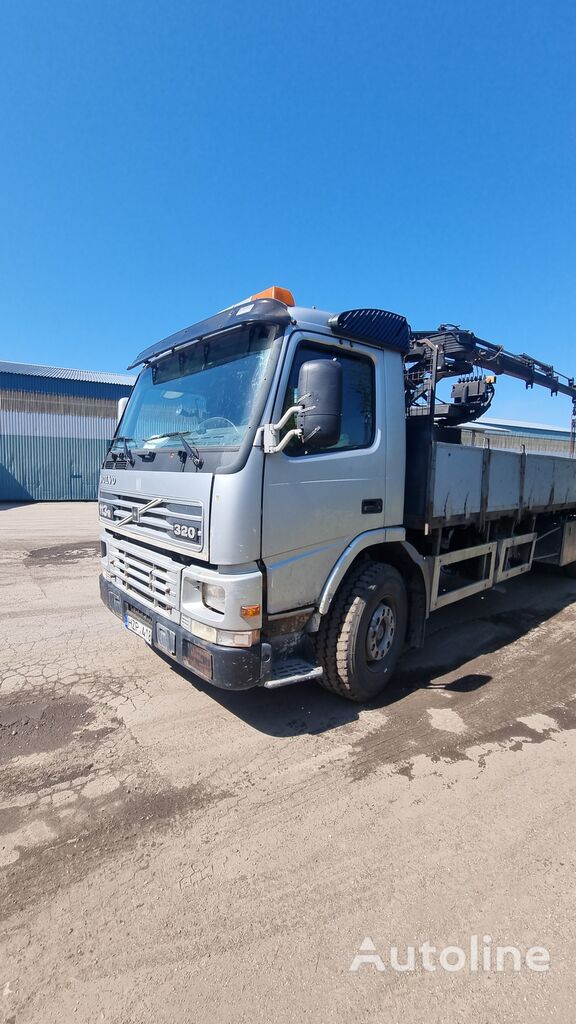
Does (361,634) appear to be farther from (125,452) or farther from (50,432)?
(50,432)

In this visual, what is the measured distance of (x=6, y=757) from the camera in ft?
9.53

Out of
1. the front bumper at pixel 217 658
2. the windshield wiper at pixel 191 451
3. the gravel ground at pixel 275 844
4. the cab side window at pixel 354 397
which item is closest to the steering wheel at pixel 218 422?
the windshield wiper at pixel 191 451

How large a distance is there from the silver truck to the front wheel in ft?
0.04

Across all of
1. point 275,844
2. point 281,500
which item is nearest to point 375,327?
point 281,500

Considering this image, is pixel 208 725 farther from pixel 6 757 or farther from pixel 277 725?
pixel 6 757

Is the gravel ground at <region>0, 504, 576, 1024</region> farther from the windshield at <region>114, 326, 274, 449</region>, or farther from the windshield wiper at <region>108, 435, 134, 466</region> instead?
the windshield at <region>114, 326, 274, 449</region>

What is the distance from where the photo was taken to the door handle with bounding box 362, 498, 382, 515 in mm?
3484

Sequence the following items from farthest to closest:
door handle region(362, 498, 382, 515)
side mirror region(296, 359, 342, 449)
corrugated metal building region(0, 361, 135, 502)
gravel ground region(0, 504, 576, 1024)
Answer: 1. corrugated metal building region(0, 361, 135, 502)
2. door handle region(362, 498, 382, 515)
3. side mirror region(296, 359, 342, 449)
4. gravel ground region(0, 504, 576, 1024)

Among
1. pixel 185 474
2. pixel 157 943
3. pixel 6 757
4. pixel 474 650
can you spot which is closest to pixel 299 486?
pixel 185 474

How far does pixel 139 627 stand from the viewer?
3.45m

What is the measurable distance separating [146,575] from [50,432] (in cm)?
2265

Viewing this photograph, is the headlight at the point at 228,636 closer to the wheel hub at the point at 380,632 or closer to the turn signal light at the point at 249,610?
the turn signal light at the point at 249,610

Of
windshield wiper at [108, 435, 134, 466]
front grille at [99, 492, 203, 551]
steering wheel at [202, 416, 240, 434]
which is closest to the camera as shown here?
front grille at [99, 492, 203, 551]

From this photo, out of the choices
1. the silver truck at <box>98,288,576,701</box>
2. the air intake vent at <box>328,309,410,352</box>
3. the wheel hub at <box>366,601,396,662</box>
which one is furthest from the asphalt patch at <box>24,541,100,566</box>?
the air intake vent at <box>328,309,410,352</box>
